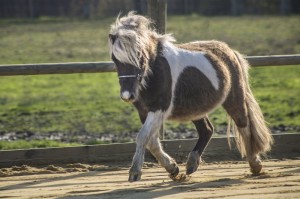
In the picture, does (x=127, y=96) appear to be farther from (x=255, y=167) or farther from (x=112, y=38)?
(x=255, y=167)

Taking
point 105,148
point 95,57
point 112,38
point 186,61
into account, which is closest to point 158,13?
point 186,61

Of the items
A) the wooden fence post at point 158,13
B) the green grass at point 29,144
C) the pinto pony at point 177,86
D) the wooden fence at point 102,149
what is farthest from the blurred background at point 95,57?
the pinto pony at point 177,86

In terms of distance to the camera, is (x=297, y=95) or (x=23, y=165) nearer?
(x=23, y=165)

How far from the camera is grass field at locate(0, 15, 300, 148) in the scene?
1112 cm

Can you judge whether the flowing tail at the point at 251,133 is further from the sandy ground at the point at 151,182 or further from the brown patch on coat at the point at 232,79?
the sandy ground at the point at 151,182

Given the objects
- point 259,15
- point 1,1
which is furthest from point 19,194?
point 259,15

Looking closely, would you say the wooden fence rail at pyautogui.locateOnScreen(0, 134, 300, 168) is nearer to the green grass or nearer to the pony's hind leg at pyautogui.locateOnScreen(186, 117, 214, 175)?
the pony's hind leg at pyautogui.locateOnScreen(186, 117, 214, 175)

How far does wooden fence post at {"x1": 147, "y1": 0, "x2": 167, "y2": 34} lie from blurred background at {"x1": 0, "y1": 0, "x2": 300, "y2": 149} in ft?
1.56

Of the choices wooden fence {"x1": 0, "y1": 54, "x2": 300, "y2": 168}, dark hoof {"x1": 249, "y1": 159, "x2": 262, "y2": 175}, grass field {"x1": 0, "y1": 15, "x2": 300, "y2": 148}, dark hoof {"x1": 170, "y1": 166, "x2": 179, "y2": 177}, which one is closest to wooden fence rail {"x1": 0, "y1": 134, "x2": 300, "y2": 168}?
wooden fence {"x1": 0, "y1": 54, "x2": 300, "y2": 168}

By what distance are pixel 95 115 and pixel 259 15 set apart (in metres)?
23.5

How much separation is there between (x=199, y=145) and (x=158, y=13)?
69.2 inches

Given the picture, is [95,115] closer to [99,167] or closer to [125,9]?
[99,167]

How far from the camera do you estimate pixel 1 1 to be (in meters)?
31.7

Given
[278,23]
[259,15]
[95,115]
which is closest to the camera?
[95,115]
